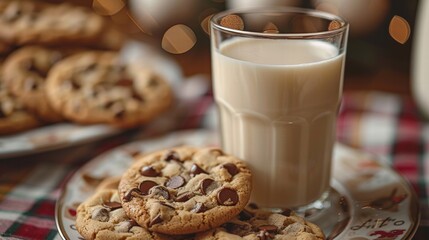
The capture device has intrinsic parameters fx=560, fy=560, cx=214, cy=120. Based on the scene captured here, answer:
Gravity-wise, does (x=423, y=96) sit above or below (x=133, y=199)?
below

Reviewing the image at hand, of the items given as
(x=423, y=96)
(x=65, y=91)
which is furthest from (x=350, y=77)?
(x=65, y=91)

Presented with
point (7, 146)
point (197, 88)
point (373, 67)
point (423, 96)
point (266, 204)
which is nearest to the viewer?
point (266, 204)

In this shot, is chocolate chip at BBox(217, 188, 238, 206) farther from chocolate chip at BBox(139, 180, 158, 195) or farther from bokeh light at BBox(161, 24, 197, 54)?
bokeh light at BBox(161, 24, 197, 54)

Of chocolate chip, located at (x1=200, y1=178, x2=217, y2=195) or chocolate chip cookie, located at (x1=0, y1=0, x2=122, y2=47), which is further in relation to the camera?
chocolate chip cookie, located at (x1=0, y1=0, x2=122, y2=47)

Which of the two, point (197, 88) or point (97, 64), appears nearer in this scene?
point (97, 64)

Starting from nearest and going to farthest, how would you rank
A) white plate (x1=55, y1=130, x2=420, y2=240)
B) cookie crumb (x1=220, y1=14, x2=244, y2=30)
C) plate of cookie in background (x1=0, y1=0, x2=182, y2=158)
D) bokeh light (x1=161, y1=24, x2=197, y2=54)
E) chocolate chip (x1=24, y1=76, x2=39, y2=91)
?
white plate (x1=55, y1=130, x2=420, y2=240) → cookie crumb (x1=220, y1=14, x2=244, y2=30) → plate of cookie in background (x1=0, y1=0, x2=182, y2=158) → chocolate chip (x1=24, y1=76, x2=39, y2=91) → bokeh light (x1=161, y1=24, x2=197, y2=54)

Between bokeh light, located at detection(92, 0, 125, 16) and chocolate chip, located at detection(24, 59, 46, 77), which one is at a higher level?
chocolate chip, located at detection(24, 59, 46, 77)

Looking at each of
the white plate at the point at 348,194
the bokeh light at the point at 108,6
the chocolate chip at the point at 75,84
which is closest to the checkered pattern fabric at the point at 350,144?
the white plate at the point at 348,194

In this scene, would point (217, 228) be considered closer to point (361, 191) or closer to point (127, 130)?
point (361, 191)

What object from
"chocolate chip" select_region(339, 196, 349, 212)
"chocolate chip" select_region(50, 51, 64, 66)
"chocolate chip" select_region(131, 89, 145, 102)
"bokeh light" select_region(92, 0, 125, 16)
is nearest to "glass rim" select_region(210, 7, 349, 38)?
"chocolate chip" select_region(339, 196, 349, 212)
